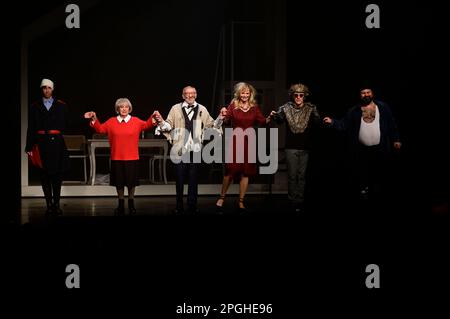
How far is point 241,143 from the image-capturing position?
7.36m

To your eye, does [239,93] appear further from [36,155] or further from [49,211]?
[49,211]

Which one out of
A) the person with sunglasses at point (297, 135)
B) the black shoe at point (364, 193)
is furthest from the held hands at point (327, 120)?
the black shoe at point (364, 193)

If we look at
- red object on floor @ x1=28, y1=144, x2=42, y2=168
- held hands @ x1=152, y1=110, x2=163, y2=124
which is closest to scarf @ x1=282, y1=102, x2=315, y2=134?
held hands @ x1=152, y1=110, x2=163, y2=124

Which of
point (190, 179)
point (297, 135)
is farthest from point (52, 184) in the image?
point (297, 135)

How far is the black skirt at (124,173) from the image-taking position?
23.7 feet

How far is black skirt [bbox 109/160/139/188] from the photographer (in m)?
7.22

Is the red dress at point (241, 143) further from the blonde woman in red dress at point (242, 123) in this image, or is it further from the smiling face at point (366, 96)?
the smiling face at point (366, 96)

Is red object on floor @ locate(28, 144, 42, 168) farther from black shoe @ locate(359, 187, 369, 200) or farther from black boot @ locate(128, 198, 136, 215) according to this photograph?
black shoe @ locate(359, 187, 369, 200)

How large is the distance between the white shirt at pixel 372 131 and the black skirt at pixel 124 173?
2.52m

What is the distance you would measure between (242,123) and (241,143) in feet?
0.70

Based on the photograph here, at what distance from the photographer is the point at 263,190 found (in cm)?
952

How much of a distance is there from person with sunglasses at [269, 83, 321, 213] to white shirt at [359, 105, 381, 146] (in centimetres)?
64
